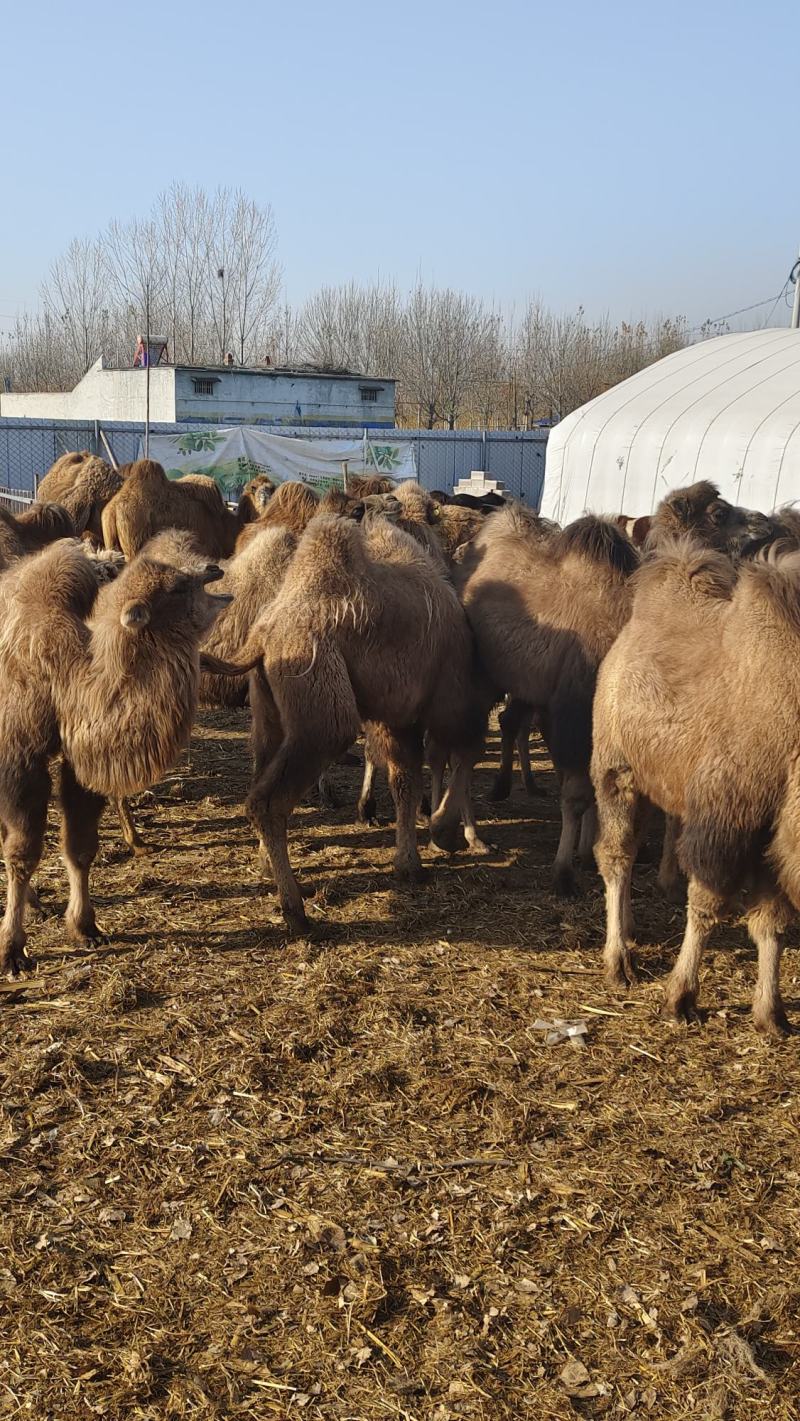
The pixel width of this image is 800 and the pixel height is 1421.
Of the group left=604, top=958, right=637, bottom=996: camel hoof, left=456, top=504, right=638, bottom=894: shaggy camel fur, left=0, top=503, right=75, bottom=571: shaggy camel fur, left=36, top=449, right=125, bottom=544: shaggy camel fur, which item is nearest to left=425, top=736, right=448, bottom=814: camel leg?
left=456, top=504, right=638, bottom=894: shaggy camel fur

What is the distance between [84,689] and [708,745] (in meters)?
2.88

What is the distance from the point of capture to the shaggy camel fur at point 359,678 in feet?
20.9

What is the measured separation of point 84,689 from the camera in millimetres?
5574

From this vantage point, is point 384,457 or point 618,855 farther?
point 384,457

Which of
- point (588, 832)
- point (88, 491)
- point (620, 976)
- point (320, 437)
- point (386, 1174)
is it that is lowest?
point (386, 1174)

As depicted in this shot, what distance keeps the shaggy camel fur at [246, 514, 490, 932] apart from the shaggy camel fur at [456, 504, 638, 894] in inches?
12.0

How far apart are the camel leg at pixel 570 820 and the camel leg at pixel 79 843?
109 inches

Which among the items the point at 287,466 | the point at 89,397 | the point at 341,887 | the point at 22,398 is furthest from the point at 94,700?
the point at 22,398

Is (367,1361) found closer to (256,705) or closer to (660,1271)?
(660,1271)

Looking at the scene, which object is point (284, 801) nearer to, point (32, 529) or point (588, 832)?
point (588, 832)

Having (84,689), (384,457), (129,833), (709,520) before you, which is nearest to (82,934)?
(84,689)

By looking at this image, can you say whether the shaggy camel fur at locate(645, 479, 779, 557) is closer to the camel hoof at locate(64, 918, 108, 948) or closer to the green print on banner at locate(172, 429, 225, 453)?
the camel hoof at locate(64, 918, 108, 948)

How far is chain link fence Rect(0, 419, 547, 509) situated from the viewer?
26.0 metres

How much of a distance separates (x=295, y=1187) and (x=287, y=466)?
65.5 feet
